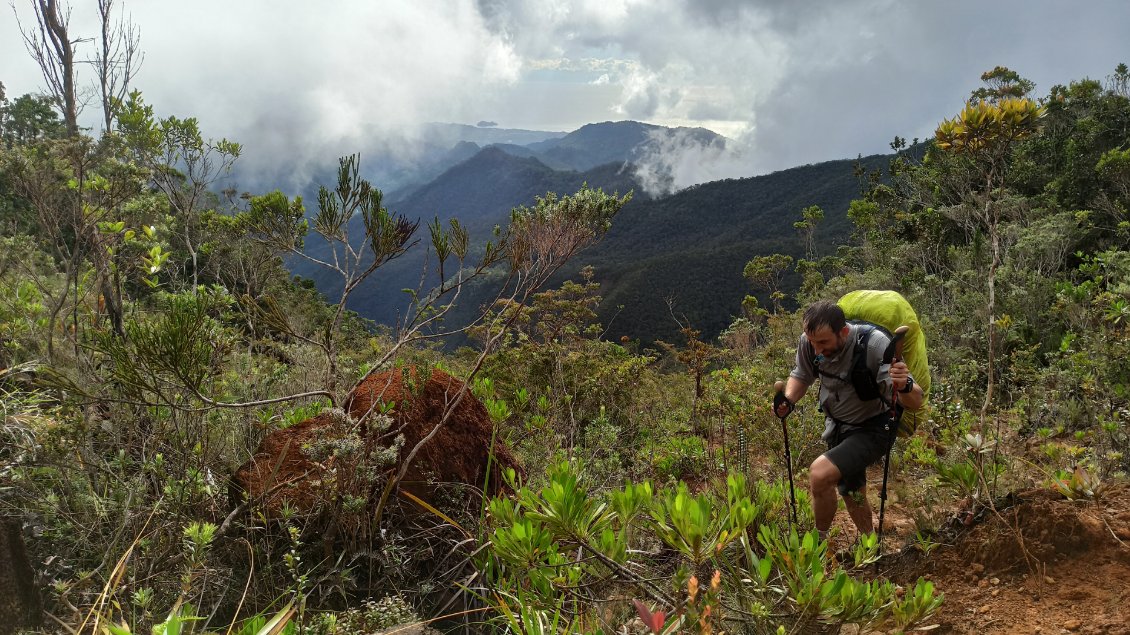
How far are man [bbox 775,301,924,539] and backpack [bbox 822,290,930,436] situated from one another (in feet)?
0.08

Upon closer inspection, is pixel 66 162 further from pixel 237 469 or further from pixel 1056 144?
pixel 1056 144

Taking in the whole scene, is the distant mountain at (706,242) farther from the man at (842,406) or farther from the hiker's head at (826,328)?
the hiker's head at (826,328)

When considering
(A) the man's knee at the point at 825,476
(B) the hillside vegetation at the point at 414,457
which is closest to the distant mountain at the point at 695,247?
(B) the hillside vegetation at the point at 414,457

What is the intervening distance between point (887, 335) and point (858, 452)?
56 centimetres

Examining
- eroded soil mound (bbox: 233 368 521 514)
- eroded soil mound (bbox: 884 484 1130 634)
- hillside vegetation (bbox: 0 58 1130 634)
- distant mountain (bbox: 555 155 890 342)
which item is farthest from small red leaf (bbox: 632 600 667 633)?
distant mountain (bbox: 555 155 890 342)

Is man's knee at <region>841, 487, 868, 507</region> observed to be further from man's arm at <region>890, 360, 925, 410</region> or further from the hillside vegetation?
man's arm at <region>890, 360, 925, 410</region>

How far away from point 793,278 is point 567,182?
117074mm

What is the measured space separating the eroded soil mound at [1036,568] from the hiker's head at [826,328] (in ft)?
2.79

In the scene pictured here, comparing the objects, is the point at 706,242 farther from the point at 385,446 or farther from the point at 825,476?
the point at 385,446

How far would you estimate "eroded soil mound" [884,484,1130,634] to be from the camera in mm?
1797

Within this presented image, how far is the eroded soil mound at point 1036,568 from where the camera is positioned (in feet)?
5.90

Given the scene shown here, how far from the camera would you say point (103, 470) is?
→ 2.47m

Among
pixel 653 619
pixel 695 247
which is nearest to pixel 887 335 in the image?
pixel 653 619

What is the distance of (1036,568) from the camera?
198cm
